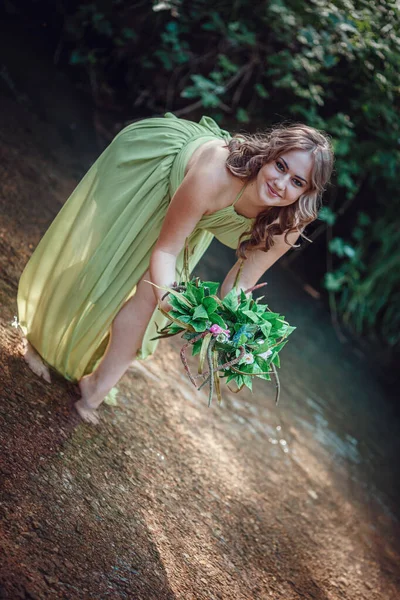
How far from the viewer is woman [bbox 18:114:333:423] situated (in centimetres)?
218

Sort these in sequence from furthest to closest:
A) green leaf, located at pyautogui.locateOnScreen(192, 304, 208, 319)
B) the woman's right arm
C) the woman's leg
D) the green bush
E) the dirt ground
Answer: the green bush < the woman's leg < the woman's right arm < green leaf, located at pyautogui.locateOnScreen(192, 304, 208, 319) < the dirt ground

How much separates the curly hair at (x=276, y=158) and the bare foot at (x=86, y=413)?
0.91m

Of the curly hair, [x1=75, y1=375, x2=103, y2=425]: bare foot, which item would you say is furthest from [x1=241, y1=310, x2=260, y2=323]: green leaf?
[x1=75, y1=375, x2=103, y2=425]: bare foot

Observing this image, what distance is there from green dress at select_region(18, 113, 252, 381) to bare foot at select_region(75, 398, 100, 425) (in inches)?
7.2

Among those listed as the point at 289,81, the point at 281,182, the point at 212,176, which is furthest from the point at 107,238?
the point at 289,81

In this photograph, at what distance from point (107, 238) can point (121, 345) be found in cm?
41

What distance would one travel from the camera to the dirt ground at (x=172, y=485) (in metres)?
1.81

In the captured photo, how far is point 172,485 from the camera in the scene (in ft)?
7.93

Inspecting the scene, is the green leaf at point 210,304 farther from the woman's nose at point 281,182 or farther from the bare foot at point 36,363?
the bare foot at point 36,363

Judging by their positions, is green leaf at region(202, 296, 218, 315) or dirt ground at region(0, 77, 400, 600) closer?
dirt ground at region(0, 77, 400, 600)

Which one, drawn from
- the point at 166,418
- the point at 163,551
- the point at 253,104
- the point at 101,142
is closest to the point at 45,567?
the point at 163,551

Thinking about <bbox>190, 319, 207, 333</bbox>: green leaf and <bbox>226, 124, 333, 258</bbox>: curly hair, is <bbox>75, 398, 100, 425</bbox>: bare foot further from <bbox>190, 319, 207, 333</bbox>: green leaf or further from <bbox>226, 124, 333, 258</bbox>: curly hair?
<bbox>226, 124, 333, 258</bbox>: curly hair

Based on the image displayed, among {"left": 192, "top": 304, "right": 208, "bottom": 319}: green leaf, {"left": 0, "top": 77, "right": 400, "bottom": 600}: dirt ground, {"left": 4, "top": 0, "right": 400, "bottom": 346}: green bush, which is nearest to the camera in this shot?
{"left": 0, "top": 77, "right": 400, "bottom": 600}: dirt ground

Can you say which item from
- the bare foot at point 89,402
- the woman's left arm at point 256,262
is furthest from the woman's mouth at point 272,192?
the bare foot at point 89,402
